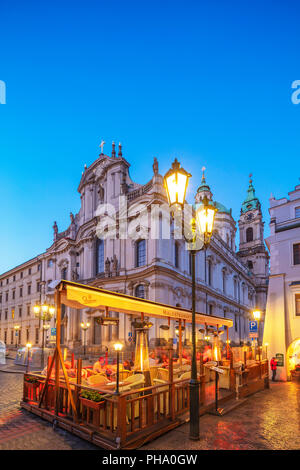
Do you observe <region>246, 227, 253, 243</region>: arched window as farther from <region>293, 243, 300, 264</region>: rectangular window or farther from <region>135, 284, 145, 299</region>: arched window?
<region>293, 243, 300, 264</region>: rectangular window

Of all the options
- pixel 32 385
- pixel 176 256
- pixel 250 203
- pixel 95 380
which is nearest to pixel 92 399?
pixel 95 380

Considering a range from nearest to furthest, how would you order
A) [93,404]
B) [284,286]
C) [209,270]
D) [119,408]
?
[119,408] → [93,404] → [284,286] → [209,270]

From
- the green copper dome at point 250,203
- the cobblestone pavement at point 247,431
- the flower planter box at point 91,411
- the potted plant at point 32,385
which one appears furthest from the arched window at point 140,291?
the green copper dome at point 250,203

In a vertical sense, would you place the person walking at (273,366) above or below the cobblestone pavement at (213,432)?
below

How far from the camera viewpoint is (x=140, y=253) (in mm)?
33406

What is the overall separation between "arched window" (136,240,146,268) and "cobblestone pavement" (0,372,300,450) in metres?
22.1

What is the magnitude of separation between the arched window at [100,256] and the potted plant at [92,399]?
29854 millimetres

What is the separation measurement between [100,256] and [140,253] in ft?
23.2

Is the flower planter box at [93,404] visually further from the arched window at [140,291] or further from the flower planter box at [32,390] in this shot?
the arched window at [140,291]

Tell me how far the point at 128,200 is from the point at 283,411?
27457mm

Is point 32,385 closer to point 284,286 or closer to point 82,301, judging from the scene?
point 82,301

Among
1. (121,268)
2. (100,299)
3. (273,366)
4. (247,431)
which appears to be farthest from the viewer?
(121,268)

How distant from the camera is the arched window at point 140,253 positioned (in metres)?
32.9

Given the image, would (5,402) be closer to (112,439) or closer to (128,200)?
(112,439)
